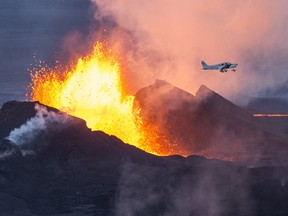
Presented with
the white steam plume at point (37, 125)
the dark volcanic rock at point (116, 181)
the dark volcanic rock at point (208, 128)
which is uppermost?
the dark volcanic rock at point (208, 128)

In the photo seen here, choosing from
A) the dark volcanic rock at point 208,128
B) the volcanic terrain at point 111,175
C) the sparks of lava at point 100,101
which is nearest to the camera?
the volcanic terrain at point 111,175

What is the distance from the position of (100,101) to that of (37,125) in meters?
21.7

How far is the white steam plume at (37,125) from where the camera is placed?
275 ft

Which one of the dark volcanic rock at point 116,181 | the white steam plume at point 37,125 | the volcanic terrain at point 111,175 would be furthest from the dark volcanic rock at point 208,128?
the white steam plume at point 37,125

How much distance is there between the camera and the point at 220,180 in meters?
79.7

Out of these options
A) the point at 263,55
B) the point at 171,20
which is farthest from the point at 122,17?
the point at 263,55

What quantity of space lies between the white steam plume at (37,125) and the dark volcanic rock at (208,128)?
47.1ft

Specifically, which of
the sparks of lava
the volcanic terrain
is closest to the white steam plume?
the volcanic terrain

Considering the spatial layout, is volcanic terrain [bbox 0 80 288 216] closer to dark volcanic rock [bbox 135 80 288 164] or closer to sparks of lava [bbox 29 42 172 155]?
dark volcanic rock [bbox 135 80 288 164]

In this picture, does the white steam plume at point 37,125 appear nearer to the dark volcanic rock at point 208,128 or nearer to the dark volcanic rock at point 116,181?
the dark volcanic rock at point 116,181

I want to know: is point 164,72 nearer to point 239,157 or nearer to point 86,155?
point 239,157

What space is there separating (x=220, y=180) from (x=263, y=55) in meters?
114

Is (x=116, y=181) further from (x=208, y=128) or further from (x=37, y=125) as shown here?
(x=208, y=128)

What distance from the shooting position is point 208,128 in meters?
96.4
